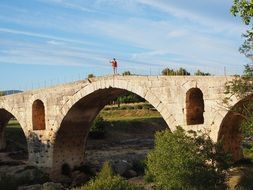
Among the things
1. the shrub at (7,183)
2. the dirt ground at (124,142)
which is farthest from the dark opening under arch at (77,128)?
the shrub at (7,183)

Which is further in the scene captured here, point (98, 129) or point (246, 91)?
point (98, 129)

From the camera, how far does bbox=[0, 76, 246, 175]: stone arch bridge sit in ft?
72.1

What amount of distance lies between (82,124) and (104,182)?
18013 mm

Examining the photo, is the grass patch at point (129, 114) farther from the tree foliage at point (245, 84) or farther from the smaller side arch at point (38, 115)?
the tree foliage at point (245, 84)

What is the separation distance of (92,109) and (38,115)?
4.43 meters

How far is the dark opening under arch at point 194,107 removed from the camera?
2341 cm

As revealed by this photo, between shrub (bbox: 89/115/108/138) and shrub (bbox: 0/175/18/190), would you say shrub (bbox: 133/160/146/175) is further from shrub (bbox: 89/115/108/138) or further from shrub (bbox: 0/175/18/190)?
shrub (bbox: 89/115/108/138)

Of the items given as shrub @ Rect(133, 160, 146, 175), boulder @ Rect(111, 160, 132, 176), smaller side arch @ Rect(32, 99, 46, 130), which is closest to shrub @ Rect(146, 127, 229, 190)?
boulder @ Rect(111, 160, 132, 176)

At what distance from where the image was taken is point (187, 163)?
18.4 m

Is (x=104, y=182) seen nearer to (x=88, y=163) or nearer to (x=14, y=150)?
(x=88, y=163)

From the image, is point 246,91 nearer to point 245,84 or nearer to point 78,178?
point 245,84

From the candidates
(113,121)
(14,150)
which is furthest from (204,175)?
(113,121)

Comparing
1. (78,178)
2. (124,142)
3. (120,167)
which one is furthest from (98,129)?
(78,178)

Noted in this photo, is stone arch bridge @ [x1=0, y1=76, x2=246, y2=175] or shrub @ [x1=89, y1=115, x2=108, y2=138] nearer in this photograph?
stone arch bridge @ [x1=0, y1=76, x2=246, y2=175]
